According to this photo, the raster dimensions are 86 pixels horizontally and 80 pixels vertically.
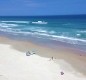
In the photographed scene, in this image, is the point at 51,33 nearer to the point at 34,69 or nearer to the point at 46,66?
the point at 46,66

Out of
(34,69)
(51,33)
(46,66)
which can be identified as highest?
(51,33)

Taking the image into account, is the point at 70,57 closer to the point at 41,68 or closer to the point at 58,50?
the point at 58,50

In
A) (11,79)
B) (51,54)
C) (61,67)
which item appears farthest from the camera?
(51,54)

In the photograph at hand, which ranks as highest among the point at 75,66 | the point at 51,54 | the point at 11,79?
the point at 51,54

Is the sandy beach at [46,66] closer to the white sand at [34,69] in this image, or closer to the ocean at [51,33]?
the white sand at [34,69]

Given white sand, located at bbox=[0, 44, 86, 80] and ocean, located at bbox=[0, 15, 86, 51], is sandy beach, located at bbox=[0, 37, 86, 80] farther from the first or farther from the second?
ocean, located at bbox=[0, 15, 86, 51]

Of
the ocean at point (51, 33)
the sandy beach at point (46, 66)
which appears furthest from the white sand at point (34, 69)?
the ocean at point (51, 33)

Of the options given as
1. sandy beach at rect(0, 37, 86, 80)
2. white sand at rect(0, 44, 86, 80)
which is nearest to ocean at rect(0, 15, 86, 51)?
sandy beach at rect(0, 37, 86, 80)

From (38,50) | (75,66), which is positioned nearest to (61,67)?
(75,66)

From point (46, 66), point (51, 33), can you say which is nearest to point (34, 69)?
point (46, 66)
